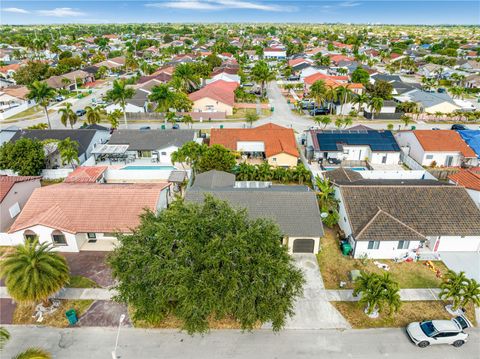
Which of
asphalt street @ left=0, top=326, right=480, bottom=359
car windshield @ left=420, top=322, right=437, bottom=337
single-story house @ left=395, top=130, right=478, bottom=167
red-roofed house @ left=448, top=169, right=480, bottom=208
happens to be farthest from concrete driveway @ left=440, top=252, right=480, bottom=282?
single-story house @ left=395, top=130, right=478, bottom=167

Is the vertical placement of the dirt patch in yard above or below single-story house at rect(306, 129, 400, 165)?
below

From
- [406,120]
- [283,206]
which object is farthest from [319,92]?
[283,206]

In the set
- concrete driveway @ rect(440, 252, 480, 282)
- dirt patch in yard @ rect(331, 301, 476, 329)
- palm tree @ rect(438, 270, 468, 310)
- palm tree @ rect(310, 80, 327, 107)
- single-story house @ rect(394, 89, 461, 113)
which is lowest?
dirt patch in yard @ rect(331, 301, 476, 329)

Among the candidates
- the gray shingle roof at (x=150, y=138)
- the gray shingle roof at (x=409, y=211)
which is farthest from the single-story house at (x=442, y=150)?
the gray shingle roof at (x=150, y=138)

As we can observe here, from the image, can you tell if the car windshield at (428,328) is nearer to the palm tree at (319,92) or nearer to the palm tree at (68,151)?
the palm tree at (68,151)

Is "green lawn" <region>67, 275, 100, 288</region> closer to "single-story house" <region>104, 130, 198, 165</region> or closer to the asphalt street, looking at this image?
the asphalt street

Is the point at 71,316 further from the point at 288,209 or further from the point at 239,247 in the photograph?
the point at 288,209
